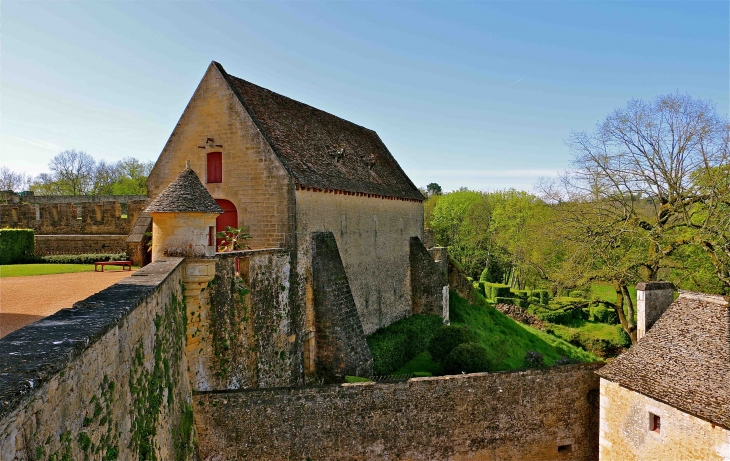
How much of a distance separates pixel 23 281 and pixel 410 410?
1167 cm

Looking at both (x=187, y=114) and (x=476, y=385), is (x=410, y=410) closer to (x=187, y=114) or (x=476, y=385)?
(x=476, y=385)

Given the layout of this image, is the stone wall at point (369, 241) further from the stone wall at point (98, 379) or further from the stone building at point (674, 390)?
the stone building at point (674, 390)

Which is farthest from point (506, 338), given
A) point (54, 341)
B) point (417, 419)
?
point (54, 341)

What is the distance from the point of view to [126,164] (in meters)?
63.0

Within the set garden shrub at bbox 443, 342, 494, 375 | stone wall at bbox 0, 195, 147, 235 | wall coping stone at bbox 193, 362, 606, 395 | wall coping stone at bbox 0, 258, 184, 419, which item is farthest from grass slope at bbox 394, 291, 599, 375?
wall coping stone at bbox 0, 258, 184, 419

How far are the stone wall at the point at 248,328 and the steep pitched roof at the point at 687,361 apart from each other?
918 centimetres

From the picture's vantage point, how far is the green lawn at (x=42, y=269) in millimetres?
14859

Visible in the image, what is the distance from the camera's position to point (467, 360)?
16312mm

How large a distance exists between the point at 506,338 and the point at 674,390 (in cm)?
1443

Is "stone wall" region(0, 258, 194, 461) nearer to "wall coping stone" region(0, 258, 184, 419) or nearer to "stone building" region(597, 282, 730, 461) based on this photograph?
"wall coping stone" region(0, 258, 184, 419)

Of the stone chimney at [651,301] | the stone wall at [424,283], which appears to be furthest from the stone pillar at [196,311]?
the stone wall at [424,283]

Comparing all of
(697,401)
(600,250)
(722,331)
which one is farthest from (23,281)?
(600,250)

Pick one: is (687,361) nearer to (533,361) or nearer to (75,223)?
(533,361)

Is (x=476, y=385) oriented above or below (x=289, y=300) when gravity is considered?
below
